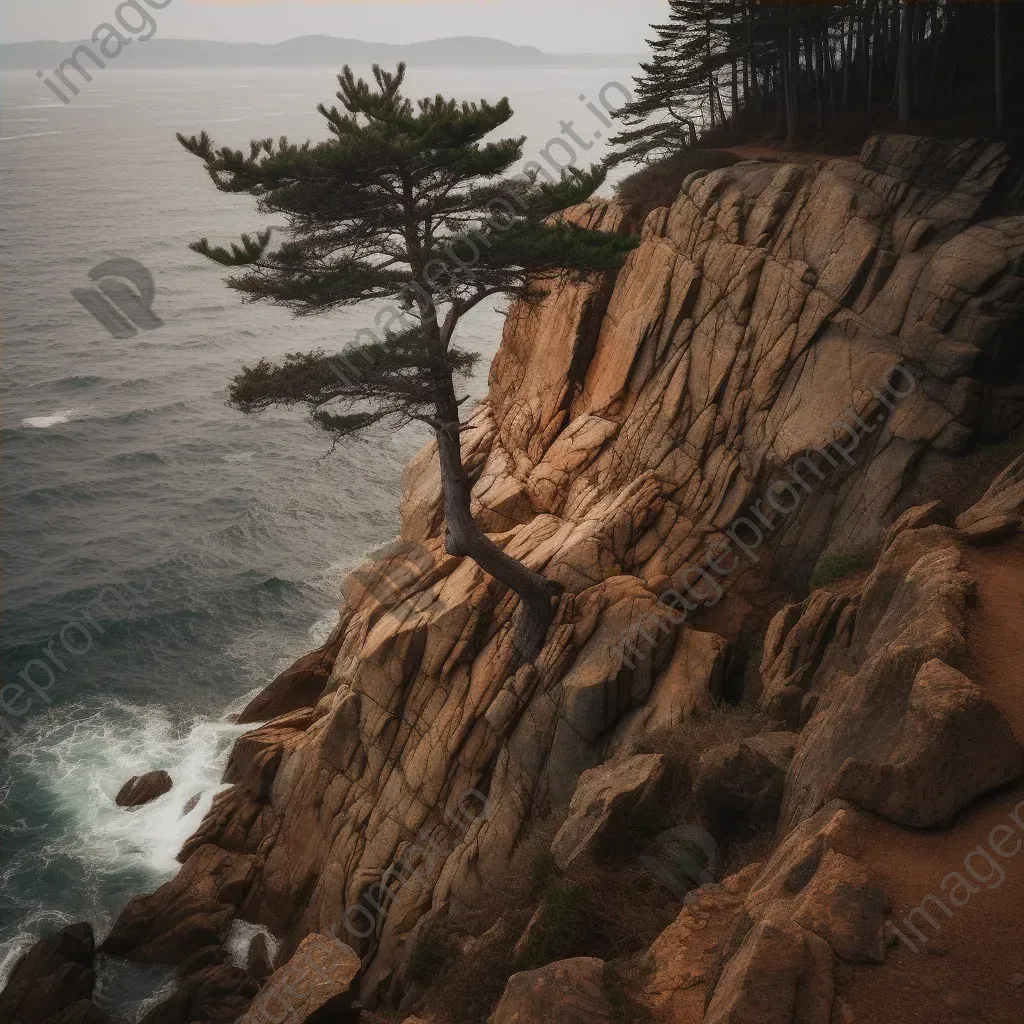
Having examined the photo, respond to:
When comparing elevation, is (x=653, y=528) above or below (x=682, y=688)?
above

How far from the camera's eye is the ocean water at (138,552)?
24312mm

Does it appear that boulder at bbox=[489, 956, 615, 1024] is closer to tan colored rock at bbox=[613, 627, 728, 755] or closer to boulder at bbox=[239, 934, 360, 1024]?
boulder at bbox=[239, 934, 360, 1024]

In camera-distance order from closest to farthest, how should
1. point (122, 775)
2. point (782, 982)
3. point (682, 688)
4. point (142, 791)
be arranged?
point (782, 982) < point (682, 688) < point (142, 791) < point (122, 775)

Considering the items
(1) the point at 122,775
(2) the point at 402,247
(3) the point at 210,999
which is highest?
(2) the point at 402,247

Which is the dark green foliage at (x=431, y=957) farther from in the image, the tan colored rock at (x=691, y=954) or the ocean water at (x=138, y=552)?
the ocean water at (x=138, y=552)

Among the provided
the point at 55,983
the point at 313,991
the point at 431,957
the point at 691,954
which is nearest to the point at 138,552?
the point at 55,983

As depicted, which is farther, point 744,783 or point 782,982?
point 744,783

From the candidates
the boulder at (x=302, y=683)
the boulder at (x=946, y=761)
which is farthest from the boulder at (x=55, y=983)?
the boulder at (x=946, y=761)

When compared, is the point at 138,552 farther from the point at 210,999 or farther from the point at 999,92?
Answer: the point at 999,92

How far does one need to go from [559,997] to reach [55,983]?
16.9m

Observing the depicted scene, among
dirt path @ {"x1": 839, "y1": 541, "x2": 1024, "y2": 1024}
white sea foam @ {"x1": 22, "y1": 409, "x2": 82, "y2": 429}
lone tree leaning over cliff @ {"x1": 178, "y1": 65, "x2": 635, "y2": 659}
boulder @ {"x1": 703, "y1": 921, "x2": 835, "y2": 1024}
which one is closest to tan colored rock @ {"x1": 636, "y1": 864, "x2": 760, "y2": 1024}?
boulder @ {"x1": 703, "y1": 921, "x2": 835, "y2": 1024}

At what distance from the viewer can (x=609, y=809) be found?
482 inches

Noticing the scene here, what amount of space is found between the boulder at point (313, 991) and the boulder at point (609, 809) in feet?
13.1

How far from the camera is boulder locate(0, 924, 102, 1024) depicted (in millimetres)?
18938
